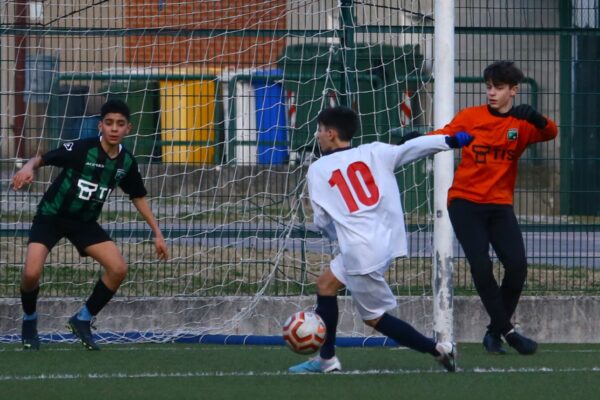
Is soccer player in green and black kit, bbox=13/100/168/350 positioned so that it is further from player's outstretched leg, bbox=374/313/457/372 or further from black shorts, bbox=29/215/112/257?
player's outstretched leg, bbox=374/313/457/372

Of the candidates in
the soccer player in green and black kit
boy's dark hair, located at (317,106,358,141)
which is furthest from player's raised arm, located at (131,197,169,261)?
boy's dark hair, located at (317,106,358,141)

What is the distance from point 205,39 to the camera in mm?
10570

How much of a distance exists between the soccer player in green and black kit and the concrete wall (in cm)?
114

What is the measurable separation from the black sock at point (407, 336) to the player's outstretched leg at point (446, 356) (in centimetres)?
3

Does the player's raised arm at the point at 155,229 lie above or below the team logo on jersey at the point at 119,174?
below

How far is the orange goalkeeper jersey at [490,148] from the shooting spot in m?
8.71

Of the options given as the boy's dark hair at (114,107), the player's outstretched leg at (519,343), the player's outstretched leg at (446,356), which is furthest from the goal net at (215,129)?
the player's outstretched leg at (446,356)

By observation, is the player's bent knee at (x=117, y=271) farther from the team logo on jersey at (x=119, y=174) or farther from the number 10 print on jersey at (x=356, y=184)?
the number 10 print on jersey at (x=356, y=184)

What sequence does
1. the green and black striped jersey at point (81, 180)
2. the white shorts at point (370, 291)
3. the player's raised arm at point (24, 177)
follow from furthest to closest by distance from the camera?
the green and black striped jersey at point (81, 180) < the player's raised arm at point (24, 177) < the white shorts at point (370, 291)

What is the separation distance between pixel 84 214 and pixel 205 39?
2087mm

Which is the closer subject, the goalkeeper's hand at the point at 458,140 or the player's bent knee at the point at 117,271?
the goalkeeper's hand at the point at 458,140

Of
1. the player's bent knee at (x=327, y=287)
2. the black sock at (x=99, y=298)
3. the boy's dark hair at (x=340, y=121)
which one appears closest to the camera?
the boy's dark hair at (x=340, y=121)

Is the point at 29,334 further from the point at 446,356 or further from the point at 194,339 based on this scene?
the point at 446,356

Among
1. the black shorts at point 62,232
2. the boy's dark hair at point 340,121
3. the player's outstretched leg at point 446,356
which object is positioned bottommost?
A: the player's outstretched leg at point 446,356
